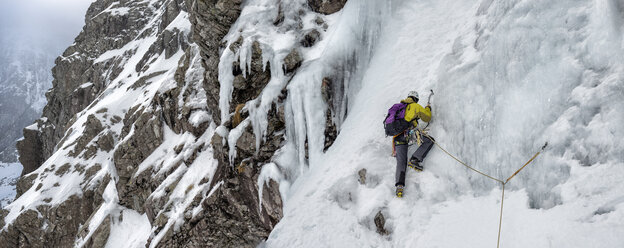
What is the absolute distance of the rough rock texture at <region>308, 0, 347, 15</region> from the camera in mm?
9250

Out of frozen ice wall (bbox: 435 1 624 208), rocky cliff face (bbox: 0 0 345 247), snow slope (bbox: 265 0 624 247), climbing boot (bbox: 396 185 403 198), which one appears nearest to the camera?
snow slope (bbox: 265 0 624 247)

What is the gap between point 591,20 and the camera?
388cm

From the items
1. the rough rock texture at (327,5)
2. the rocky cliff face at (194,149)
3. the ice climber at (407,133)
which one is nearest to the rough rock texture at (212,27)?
the rocky cliff face at (194,149)

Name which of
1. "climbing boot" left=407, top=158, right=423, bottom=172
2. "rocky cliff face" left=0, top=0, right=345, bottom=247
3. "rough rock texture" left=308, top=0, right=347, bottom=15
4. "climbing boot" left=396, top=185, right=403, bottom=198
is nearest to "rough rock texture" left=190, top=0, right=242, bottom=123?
"rocky cliff face" left=0, top=0, right=345, bottom=247

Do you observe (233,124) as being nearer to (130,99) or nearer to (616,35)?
(616,35)

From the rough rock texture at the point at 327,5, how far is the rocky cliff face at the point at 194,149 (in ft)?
→ 0.11

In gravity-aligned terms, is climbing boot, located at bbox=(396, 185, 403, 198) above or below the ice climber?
below

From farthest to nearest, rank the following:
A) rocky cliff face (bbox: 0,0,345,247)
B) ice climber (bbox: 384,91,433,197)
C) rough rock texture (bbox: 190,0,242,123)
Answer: rough rock texture (bbox: 190,0,242,123), rocky cliff face (bbox: 0,0,345,247), ice climber (bbox: 384,91,433,197)

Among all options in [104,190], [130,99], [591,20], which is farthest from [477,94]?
[130,99]

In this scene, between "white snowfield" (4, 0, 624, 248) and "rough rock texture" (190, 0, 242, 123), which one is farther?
"rough rock texture" (190, 0, 242, 123)

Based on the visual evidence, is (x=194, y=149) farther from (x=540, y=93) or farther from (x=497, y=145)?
(x=540, y=93)

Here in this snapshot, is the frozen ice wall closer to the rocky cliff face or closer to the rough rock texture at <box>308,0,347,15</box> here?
the rocky cliff face

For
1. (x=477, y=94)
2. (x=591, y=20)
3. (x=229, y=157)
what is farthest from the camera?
(x=229, y=157)

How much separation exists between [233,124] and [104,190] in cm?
1742
